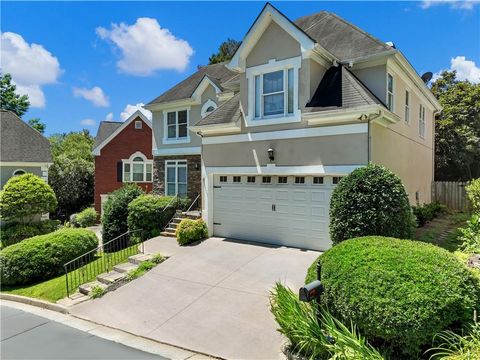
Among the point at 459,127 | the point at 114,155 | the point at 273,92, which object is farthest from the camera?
the point at 114,155

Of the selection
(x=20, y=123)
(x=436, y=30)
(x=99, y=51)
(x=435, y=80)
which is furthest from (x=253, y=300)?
(x=435, y=80)

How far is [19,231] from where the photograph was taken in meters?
18.2

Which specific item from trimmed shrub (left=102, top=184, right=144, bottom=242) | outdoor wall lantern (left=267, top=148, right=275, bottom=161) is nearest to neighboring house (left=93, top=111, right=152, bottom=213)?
trimmed shrub (left=102, top=184, right=144, bottom=242)

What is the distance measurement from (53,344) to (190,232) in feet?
20.6

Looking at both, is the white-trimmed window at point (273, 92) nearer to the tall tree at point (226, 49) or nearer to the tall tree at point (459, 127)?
the tall tree at point (459, 127)

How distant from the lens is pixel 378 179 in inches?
332

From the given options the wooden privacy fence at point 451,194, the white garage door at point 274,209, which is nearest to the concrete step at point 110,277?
the white garage door at point 274,209

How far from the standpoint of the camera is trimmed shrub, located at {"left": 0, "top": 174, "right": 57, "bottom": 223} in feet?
58.1

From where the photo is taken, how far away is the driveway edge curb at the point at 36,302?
8.92 metres

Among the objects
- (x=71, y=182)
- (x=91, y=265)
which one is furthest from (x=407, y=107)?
(x=71, y=182)

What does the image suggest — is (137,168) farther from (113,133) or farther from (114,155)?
(113,133)

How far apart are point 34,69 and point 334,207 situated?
45.7 feet

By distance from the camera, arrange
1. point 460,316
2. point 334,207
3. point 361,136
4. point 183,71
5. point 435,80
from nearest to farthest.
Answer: point 460,316
point 334,207
point 361,136
point 183,71
point 435,80

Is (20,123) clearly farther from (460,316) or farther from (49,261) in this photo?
(460,316)
